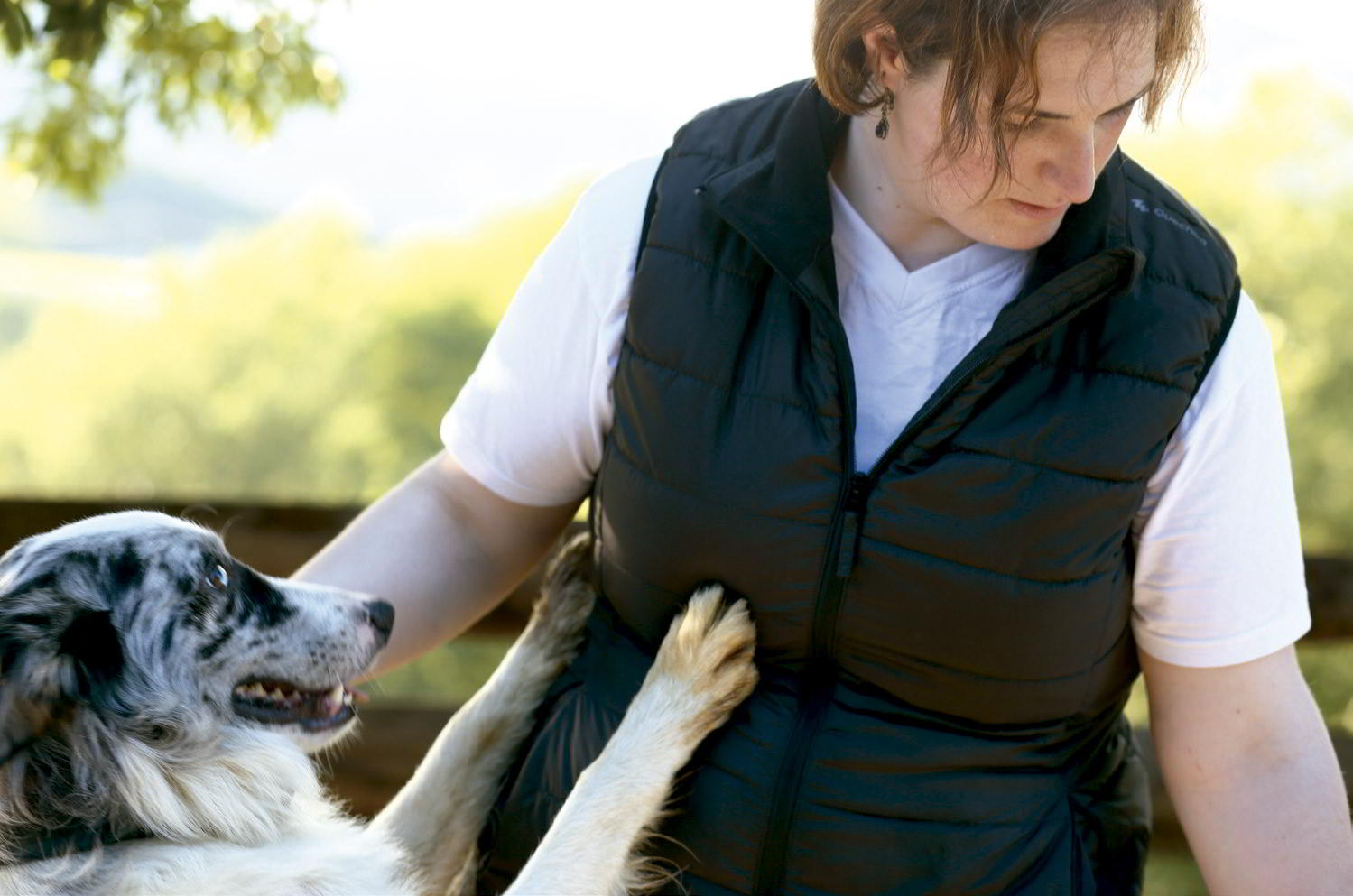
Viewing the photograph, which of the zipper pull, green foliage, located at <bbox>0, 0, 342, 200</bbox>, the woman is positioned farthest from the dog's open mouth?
green foliage, located at <bbox>0, 0, 342, 200</bbox>

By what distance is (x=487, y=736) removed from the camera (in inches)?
94.8

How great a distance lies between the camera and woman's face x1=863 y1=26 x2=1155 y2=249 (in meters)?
1.60

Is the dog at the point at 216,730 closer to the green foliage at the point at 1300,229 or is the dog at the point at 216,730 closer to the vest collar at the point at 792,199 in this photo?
the vest collar at the point at 792,199

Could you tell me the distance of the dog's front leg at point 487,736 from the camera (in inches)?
93.0

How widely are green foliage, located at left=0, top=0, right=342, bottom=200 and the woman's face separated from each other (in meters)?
1.90

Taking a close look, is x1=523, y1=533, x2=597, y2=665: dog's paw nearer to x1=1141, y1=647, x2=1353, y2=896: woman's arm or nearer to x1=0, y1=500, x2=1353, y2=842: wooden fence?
x1=1141, y1=647, x2=1353, y2=896: woman's arm

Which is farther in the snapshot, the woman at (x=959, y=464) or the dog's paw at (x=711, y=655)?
the dog's paw at (x=711, y=655)

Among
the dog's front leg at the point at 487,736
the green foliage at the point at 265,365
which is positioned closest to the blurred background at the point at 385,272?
the green foliage at the point at 265,365

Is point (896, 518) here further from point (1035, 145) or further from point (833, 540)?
point (1035, 145)

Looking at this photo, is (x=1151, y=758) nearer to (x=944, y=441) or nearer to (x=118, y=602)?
(x=944, y=441)

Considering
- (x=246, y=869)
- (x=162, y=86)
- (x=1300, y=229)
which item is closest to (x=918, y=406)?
(x=246, y=869)

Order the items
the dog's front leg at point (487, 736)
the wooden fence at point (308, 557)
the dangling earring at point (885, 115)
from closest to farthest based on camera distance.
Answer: the dangling earring at point (885, 115) → the dog's front leg at point (487, 736) → the wooden fence at point (308, 557)

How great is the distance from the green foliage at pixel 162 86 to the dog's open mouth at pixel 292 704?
62.9 inches

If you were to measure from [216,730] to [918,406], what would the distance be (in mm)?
1206
